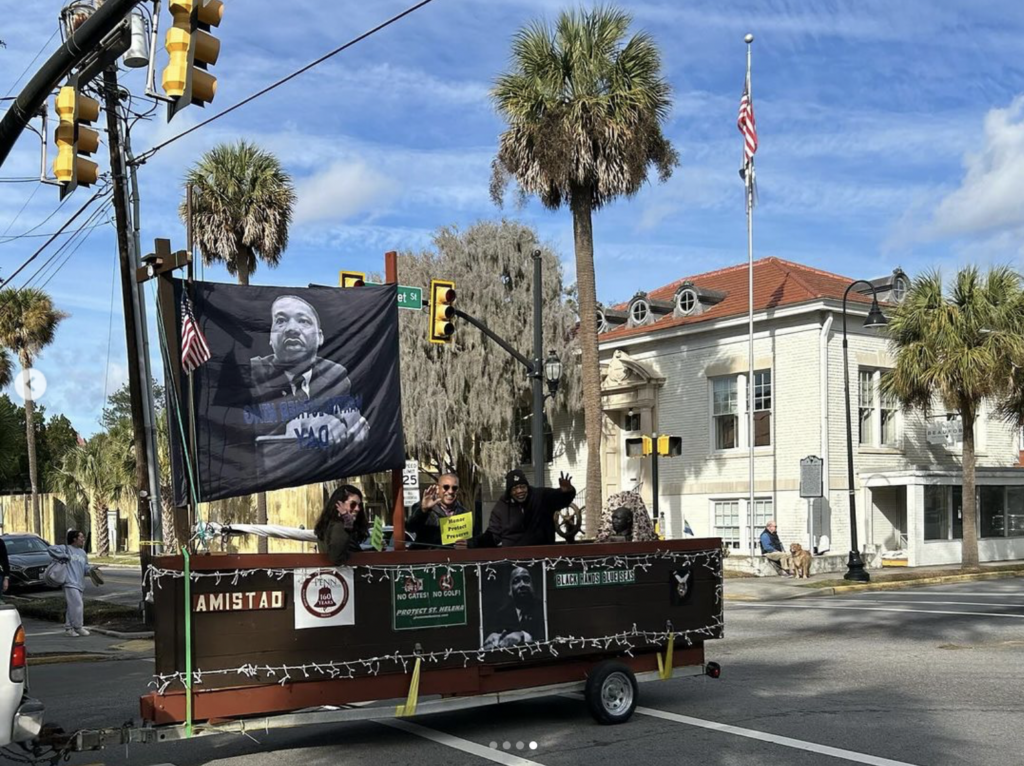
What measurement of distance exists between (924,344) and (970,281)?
2.01 meters

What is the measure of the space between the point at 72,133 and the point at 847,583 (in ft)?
67.6

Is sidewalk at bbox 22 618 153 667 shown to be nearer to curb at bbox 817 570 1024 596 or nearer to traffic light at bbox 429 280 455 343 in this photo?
traffic light at bbox 429 280 455 343

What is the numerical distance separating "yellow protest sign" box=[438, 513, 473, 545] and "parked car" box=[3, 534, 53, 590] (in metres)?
22.2

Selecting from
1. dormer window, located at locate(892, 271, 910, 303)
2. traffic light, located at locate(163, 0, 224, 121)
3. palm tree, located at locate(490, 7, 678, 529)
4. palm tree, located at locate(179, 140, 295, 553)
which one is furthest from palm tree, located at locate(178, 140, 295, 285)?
traffic light, located at locate(163, 0, 224, 121)

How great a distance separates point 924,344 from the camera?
28.0 meters

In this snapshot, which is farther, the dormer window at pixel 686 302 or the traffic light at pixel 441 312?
the dormer window at pixel 686 302

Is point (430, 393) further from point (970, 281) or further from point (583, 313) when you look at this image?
point (970, 281)

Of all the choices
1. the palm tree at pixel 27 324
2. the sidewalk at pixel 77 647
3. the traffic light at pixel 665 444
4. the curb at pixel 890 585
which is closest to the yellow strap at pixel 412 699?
the sidewalk at pixel 77 647

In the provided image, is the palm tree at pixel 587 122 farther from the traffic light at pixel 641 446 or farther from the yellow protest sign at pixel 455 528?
the yellow protest sign at pixel 455 528

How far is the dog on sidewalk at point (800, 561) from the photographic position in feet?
89.5

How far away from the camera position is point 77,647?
16219mm

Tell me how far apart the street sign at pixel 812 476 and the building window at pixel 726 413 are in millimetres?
4459

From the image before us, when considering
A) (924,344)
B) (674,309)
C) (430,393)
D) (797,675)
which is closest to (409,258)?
(430,393)

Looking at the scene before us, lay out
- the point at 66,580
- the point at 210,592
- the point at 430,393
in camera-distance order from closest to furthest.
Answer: the point at 210,592 < the point at 66,580 < the point at 430,393
